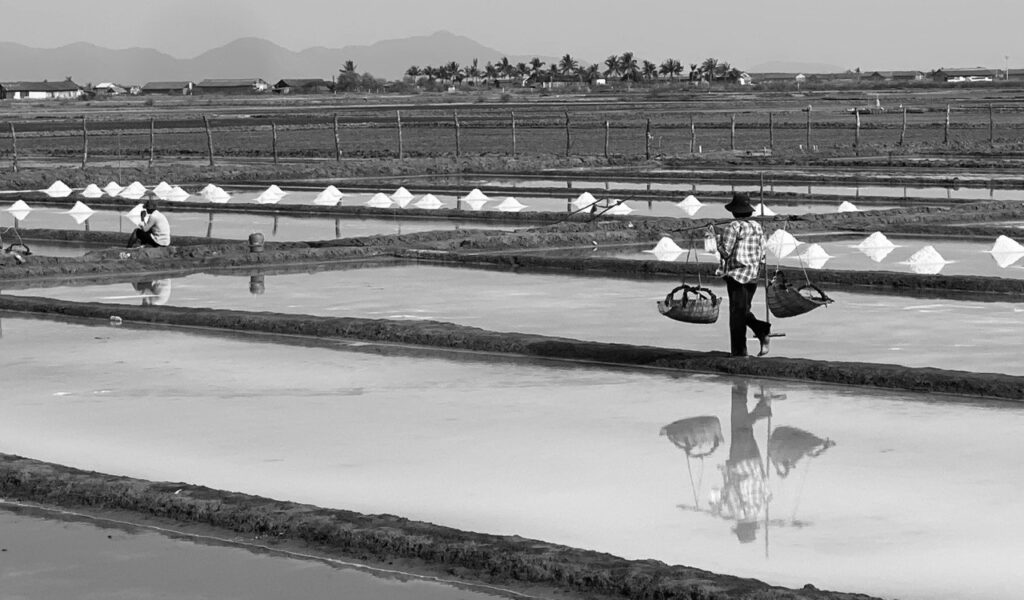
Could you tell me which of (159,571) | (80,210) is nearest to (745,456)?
(159,571)

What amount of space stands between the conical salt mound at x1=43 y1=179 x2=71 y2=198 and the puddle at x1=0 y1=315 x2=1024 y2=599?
18617mm

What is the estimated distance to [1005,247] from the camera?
17547 millimetres

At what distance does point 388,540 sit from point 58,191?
24960 mm

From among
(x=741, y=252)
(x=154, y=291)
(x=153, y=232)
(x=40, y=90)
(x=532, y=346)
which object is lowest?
(x=154, y=291)

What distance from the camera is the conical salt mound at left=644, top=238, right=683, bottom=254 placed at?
1833cm

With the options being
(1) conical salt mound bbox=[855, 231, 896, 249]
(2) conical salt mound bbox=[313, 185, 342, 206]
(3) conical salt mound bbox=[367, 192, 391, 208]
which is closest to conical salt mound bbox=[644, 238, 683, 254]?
(1) conical salt mound bbox=[855, 231, 896, 249]

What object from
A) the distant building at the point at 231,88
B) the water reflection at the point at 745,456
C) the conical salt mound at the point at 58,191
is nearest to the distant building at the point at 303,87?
the distant building at the point at 231,88

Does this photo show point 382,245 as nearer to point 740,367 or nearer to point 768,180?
point 740,367

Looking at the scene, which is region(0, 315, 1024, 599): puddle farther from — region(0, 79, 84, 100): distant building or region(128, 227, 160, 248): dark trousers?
region(0, 79, 84, 100): distant building

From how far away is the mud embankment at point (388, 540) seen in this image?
5680mm

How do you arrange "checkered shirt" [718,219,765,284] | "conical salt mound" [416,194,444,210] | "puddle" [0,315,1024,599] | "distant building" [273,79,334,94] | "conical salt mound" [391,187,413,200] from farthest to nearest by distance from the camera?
"distant building" [273,79,334,94]
"conical salt mound" [391,187,413,200]
"conical salt mound" [416,194,444,210]
"checkered shirt" [718,219,765,284]
"puddle" [0,315,1024,599]

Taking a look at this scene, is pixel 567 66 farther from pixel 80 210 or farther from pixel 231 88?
pixel 80 210

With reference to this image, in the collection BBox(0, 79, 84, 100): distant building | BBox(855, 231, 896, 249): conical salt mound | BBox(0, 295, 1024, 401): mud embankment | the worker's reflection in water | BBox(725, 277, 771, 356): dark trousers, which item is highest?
BBox(0, 79, 84, 100): distant building

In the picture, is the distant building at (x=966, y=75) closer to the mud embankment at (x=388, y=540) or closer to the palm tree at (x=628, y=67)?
the palm tree at (x=628, y=67)
